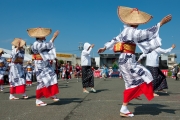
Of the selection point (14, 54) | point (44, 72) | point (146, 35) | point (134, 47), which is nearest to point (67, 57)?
point (14, 54)

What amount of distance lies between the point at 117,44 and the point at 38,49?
8.34 feet

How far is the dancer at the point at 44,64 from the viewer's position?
22.1 ft

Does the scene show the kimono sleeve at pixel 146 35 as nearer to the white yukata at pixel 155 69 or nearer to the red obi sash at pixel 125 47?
the red obi sash at pixel 125 47

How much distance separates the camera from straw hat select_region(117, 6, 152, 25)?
5074 millimetres

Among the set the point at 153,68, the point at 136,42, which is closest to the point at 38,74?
the point at 136,42

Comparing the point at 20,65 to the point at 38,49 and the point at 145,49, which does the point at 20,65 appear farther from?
the point at 145,49

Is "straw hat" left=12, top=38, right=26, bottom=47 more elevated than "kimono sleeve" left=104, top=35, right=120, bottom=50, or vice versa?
"straw hat" left=12, top=38, right=26, bottom=47

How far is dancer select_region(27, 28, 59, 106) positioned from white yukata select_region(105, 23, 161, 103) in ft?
7.92

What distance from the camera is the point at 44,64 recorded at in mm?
6844

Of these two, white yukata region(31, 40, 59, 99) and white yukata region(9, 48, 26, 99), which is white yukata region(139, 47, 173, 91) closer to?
white yukata region(31, 40, 59, 99)

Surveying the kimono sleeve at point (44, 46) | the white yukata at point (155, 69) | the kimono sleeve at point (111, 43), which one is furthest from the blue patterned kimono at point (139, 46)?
the white yukata at point (155, 69)

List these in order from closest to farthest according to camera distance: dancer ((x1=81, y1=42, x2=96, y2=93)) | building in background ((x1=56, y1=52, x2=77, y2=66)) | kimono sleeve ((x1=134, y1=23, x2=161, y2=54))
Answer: kimono sleeve ((x1=134, y1=23, x2=161, y2=54)), dancer ((x1=81, y1=42, x2=96, y2=93)), building in background ((x1=56, y1=52, x2=77, y2=66))

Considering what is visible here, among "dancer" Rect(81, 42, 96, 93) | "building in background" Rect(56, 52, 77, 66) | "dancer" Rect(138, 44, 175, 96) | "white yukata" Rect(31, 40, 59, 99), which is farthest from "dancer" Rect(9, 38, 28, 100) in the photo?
"building in background" Rect(56, 52, 77, 66)

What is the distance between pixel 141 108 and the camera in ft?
18.9
